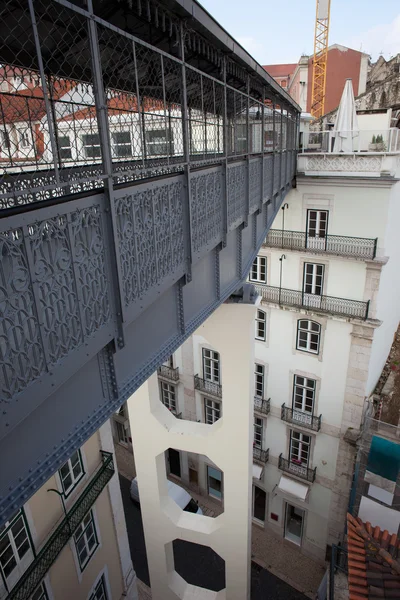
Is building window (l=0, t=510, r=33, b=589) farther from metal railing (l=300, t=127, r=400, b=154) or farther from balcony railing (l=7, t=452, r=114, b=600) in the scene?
metal railing (l=300, t=127, r=400, b=154)

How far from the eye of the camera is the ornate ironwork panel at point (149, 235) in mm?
3250

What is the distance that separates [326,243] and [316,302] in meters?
1.97

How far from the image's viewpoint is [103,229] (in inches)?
117

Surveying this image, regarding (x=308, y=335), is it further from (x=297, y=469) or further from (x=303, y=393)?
(x=297, y=469)

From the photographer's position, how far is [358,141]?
1512cm

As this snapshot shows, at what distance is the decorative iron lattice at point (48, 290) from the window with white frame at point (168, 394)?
53.5 feet

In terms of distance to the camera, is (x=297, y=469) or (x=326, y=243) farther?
(x=297, y=469)

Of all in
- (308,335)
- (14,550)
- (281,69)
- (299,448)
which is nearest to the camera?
(14,550)

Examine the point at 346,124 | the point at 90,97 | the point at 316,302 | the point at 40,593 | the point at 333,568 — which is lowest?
the point at 333,568

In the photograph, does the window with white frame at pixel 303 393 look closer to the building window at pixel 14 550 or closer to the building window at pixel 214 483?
the building window at pixel 214 483

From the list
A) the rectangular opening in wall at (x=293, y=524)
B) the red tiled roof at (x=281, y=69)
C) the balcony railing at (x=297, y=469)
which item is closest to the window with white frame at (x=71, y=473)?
the balcony railing at (x=297, y=469)

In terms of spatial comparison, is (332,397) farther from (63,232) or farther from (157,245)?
(63,232)

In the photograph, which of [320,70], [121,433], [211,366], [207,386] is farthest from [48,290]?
A: [320,70]

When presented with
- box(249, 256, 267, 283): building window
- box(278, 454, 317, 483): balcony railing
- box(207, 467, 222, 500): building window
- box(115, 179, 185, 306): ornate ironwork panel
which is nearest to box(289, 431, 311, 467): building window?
box(278, 454, 317, 483): balcony railing
